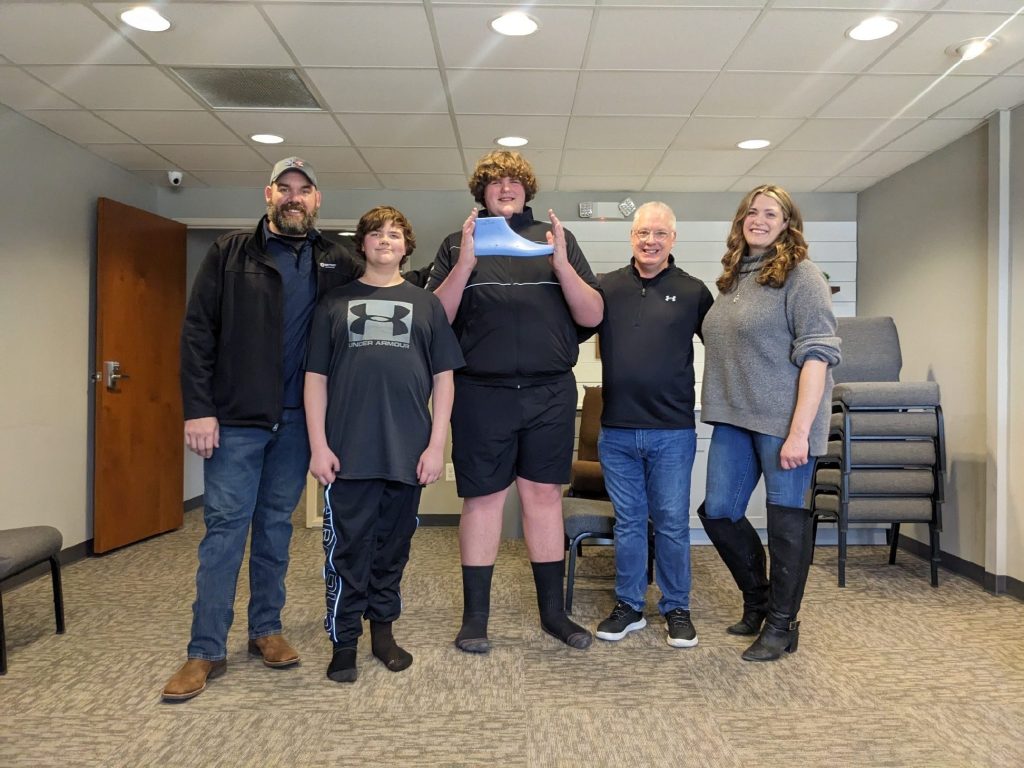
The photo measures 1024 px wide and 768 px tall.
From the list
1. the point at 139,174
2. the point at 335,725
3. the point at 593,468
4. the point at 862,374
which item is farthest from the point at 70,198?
the point at 862,374

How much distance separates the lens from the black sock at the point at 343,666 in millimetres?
2244

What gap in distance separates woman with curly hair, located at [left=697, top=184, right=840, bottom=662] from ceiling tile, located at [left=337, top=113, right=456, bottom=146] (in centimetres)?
199

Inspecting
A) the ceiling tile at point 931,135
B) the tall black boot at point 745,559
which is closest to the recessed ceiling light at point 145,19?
the tall black boot at point 745,559

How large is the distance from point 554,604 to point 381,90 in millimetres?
2403

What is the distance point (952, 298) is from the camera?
4039 millimetres

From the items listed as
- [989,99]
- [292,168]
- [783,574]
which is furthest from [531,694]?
[989,99]

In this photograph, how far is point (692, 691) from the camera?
221 cm

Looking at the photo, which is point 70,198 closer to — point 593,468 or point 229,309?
point 229,309

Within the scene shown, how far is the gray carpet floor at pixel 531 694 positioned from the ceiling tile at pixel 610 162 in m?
2.59

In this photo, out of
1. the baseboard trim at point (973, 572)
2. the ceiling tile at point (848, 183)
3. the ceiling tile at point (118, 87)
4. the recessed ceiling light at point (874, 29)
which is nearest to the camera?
the recessed ceiling light at point (874, 29)

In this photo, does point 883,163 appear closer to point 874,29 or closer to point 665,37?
point 874,29

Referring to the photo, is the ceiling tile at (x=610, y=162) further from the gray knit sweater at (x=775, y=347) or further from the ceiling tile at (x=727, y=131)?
the gray knit sweater at (x=775, y=347)

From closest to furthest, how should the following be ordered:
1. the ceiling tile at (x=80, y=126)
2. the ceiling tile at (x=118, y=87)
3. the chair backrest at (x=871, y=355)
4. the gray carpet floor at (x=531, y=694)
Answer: the gray carpet floor at (x=531, y=694) → the ceiling tile at (x=118, y=87) → the ceiling tile at (x=80, y=126) → the chair backrest at (x=871, y=355)

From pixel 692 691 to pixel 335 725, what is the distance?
3.36 feet
